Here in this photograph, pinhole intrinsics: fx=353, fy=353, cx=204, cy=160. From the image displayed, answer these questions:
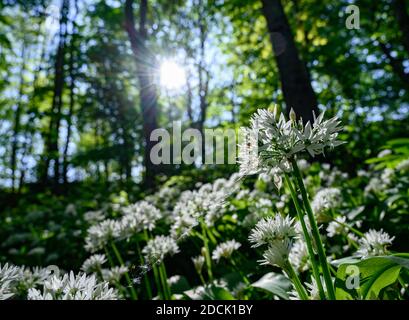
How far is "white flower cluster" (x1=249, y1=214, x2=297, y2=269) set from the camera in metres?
1.42

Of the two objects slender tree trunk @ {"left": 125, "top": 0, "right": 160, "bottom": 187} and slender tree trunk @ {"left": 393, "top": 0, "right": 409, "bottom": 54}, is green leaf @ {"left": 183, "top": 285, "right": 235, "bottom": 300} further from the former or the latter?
slender tree trunk @ {"left": 125, "top": 0, "right": 160, "bottom": 187}

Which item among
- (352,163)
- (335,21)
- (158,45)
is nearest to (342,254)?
(352,163)

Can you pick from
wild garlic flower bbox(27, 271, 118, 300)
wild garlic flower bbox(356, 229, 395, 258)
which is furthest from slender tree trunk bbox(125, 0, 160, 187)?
wild garlic flower bbox(27, 271, 118, 300)

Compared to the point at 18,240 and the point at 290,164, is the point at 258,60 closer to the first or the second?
the point at 18,240

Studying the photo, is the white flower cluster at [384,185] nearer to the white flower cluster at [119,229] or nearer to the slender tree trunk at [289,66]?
the slender tree trunk at [289,66]

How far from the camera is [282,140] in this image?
1349 millimetres

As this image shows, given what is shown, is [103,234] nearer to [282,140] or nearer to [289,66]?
[282,140]

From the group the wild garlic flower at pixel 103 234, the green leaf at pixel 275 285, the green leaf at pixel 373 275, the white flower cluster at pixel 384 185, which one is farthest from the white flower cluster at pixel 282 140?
the white flower cluster at pixel 384 185

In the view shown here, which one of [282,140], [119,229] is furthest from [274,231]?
[119,229]

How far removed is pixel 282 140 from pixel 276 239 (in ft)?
1.45

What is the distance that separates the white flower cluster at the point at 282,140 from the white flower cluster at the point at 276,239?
0.27 m

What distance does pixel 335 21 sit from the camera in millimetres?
10023

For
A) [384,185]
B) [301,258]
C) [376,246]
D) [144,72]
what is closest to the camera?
[376,246]
